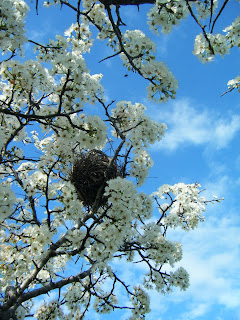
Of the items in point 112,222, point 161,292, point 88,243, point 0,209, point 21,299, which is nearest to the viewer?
point 0,209

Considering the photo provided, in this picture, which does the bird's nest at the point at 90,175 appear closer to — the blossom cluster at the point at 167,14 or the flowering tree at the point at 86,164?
the flowering tree at the point at 86,164

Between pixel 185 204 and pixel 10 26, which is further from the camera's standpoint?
pixel 185 204

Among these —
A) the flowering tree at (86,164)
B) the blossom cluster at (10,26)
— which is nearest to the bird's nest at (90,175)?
the flowering tree at (86,164)

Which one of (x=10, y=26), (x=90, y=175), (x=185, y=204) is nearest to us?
(x=10, y=26)

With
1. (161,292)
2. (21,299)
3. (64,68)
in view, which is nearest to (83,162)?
(64,68)

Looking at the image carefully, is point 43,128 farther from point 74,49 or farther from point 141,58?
point 141,58

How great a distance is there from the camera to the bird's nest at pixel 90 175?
541 centimetres

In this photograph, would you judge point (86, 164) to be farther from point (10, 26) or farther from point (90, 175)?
point (10, 26)

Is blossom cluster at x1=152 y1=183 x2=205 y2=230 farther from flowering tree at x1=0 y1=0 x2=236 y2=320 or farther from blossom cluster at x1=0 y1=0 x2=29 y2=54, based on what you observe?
blossom cluster at x1=0 y1=0 x2=29 y2=54

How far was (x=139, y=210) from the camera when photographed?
5.73 metres

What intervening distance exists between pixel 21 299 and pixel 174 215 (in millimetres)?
4088

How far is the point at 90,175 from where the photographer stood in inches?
212

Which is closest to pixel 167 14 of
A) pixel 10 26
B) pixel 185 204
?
pixel 10 26

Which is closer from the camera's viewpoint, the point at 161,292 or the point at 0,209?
the point at 0,209
